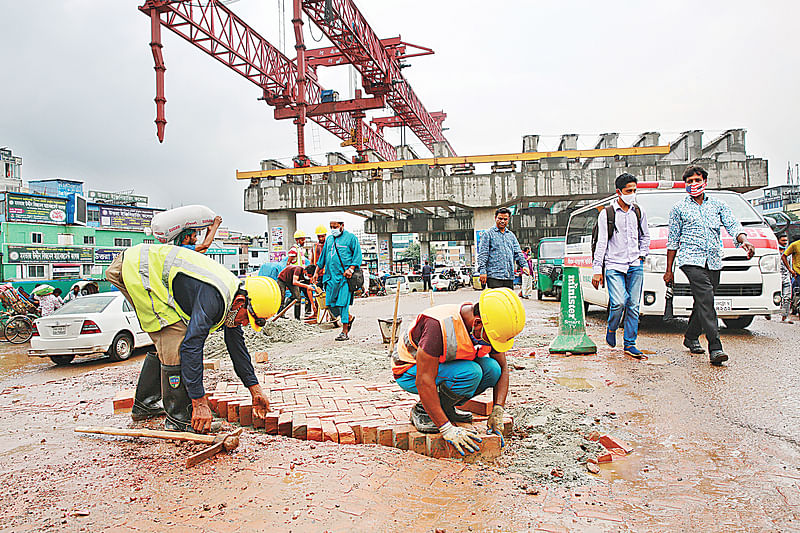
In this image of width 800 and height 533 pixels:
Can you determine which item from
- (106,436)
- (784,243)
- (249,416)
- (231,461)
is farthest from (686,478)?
(784,243)

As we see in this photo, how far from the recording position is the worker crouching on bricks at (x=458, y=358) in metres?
2.94

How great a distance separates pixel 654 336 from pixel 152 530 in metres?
6.79

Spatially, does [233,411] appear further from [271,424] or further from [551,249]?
[551,249]

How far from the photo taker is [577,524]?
232cm

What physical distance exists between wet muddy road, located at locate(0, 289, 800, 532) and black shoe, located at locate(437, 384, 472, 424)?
34cm

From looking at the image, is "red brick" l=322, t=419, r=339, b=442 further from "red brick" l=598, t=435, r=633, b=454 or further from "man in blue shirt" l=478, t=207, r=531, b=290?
"man in blue shirt" l=478, t=207, r=531, b=290

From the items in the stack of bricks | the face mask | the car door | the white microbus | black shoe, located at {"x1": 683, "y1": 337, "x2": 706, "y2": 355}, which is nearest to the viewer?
the stack of bricks

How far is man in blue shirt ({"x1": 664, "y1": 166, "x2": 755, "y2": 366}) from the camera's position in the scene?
5.30m

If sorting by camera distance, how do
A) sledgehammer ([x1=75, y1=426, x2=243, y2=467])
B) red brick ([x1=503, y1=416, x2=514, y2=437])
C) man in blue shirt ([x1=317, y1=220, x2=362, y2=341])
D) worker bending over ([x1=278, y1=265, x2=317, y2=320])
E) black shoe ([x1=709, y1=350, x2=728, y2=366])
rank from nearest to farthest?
sledgehammer ([x1=75, y1=426, x2=243, y2=467])
red brick ([x1=503, y1=416, x2=514, y2=437])
black shoe ([x1=709, y1=350, x2=728, y2=366])
man in blue shirt ([x1=317, y1=220, x2=362, y2=341])
worker bending over ([x1=278, y1=265, x2=317, y2=320])

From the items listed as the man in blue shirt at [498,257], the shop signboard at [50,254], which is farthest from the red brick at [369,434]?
the shop signboard at [50,254]

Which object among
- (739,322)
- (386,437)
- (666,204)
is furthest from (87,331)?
(739,322)

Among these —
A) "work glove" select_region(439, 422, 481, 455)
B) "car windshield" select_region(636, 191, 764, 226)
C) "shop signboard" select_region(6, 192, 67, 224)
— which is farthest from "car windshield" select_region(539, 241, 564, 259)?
"shop signboard" select_region(6, 192, 67, 224)

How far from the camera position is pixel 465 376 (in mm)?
3184

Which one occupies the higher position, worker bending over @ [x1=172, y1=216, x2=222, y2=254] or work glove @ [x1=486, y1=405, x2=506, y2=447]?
worker bending over @ [x1=172, y1=216, x2=222, y2=254]
